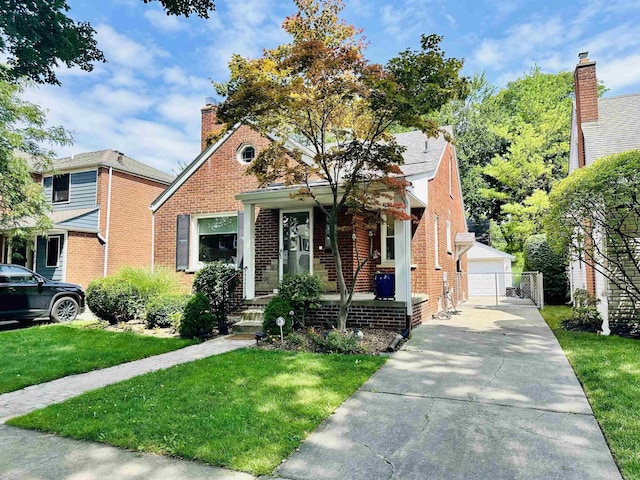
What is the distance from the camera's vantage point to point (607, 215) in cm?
788

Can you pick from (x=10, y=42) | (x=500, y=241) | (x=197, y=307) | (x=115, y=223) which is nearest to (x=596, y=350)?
(x=197, y=307)

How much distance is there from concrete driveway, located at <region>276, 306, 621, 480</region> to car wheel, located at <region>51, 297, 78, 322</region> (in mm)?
9227

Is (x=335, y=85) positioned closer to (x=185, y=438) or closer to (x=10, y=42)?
(x=10, y=42)

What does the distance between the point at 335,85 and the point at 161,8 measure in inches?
139

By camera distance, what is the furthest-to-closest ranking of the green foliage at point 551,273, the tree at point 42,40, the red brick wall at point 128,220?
1. the red brick wall at point 128,220
2. the green foliage at point 551,273
3. the tree at point 42,40

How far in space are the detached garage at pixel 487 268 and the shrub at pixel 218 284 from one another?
18275mm

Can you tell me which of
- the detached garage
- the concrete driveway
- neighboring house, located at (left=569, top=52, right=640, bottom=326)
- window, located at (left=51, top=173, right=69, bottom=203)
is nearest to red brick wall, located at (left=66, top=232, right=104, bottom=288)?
window, located at (left=51, top=173, right=69, bottom=203)

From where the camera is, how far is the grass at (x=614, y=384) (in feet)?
10.2

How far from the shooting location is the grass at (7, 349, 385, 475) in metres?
3.21

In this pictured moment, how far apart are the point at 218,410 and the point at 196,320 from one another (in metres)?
4.53

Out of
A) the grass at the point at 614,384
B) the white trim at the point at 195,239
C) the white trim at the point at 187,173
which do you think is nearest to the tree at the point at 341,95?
the grass at the point at 614,384

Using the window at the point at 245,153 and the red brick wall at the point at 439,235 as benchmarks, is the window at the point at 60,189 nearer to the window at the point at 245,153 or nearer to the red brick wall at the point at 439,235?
the window at the point at 245,153

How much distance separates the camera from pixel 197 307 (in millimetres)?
8273

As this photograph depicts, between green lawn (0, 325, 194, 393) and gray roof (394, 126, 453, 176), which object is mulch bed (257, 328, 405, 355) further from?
gray roof (394, 126, 453, 176)
